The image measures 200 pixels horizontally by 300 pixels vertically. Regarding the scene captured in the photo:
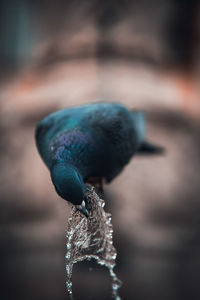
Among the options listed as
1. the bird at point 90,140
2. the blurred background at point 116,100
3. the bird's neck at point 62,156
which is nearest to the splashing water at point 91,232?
the bird at point 90,140

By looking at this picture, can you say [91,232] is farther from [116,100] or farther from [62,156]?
[116,100]

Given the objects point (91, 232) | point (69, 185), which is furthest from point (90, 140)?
point (69, 185)

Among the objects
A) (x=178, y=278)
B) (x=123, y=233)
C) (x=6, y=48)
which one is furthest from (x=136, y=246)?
(x=6, y=48)

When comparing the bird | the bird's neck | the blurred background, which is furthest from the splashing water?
the blurred background

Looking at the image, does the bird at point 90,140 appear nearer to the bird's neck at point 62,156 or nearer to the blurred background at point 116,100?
the bird's neck at point 62,156

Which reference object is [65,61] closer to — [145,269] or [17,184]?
[17,184]

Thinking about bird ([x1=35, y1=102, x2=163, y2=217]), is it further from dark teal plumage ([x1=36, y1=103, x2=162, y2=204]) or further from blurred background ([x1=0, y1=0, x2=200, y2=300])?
blurred background ([x1=0, y1=0, x2=200, y2=300])
